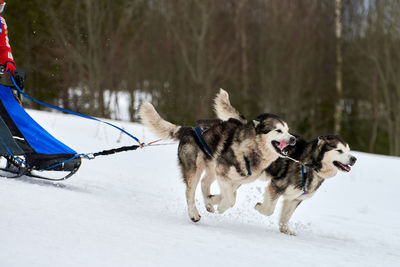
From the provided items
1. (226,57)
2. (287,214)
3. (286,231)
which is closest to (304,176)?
(287,214)

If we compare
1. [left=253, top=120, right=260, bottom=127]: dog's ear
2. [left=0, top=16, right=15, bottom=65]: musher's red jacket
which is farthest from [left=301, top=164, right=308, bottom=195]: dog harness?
[left=0, top=16, right=15, bottom=65]: musher's red jacket

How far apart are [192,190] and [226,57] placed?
14456mm

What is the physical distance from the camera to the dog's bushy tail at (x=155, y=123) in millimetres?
4695

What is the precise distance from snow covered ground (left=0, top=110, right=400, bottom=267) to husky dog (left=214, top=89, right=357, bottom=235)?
0.37 m

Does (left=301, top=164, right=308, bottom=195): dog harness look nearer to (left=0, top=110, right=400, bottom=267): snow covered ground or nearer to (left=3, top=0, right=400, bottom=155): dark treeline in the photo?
(left=0, top=110, right=400, bottom=267): snow covered ground

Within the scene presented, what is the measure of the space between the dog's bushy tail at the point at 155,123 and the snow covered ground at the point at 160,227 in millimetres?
850

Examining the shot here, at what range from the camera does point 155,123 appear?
15.5ft

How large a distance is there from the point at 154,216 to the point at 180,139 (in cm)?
85

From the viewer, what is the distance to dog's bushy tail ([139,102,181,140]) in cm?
470

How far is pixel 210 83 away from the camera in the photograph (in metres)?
17.9

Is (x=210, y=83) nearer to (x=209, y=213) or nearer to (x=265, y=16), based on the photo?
(x=265, y=16)

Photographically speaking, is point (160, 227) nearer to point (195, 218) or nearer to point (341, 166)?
point (195, 218)

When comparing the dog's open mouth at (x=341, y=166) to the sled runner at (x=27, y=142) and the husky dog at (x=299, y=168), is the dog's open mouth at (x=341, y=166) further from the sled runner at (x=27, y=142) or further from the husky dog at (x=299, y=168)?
the sled runner at (x=27, y=142)

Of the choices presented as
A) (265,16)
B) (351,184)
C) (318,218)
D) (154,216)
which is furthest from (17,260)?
(265,16)
